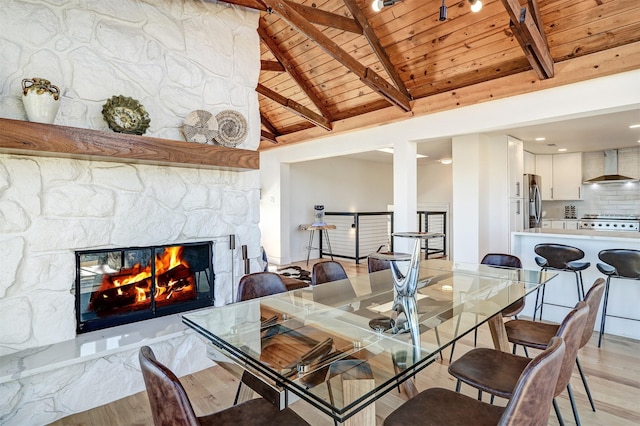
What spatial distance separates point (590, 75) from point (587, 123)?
158 cm

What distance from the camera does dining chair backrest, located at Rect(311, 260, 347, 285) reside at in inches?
105

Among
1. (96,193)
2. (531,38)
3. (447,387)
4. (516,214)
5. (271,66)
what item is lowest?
(447,387)

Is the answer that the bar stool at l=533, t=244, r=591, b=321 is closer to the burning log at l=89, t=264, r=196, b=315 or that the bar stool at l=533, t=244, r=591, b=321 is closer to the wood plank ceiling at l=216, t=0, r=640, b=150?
the wood plank ceiling at l=216, t=0, r=640, b=150

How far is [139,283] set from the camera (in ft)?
8.50

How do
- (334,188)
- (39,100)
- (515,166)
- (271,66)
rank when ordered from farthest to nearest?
(334,188)
(515,166)
(271,66)
(39,100)

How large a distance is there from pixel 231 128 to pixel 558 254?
332 cm

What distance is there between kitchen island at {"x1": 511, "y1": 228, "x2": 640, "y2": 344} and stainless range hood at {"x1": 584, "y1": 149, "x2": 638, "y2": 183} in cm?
340

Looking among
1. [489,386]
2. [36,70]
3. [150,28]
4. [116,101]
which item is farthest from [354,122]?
[489,386]

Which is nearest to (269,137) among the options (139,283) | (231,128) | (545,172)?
(231,128)

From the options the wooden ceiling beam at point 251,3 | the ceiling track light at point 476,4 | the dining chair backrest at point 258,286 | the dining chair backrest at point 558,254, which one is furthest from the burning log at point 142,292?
the dining chair backrest at point 558,254

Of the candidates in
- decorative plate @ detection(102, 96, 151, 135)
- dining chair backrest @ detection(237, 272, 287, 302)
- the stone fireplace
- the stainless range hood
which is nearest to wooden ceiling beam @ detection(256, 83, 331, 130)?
the stone fireplace

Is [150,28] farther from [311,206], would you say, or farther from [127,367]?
[311,206]

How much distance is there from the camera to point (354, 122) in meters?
5.48

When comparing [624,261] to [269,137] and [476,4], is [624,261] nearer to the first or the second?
[476,4]
